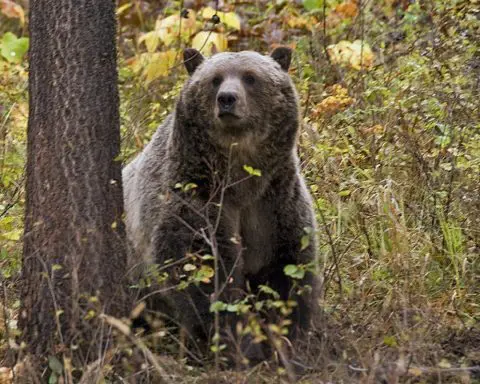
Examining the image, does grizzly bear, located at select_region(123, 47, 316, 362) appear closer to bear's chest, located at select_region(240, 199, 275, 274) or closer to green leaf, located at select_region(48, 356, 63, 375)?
bear's chest, located at select_region(240, 199, 275, 274)

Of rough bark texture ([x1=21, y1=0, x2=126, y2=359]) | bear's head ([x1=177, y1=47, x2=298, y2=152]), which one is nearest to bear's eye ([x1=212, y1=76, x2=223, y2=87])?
bear's head ([x1=177, y1=47, x2=298, y2=152])

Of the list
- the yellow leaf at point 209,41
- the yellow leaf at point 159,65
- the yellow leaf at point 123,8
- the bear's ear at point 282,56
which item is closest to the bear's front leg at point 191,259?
the bear's ear at point 282,56

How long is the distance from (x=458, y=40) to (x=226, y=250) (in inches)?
115

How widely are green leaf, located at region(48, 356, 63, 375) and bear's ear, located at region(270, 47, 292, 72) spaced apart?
7.24 ft

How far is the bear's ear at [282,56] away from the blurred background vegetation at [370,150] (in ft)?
3.09

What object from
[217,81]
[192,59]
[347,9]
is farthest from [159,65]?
[217,81]

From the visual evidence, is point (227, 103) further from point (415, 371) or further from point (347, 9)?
point (347, 9)

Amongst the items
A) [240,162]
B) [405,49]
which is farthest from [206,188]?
[405,49]

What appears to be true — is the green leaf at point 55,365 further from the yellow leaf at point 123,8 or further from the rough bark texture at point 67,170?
the yellow leaf at point 123,8

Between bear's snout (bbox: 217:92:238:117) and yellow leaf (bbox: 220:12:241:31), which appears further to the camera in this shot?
yellow leaf (bbox: 220:12:241:31)

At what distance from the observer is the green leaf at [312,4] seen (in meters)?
9.13

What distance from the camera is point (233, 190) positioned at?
224 inches

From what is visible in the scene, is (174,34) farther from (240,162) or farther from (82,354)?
(82,354)

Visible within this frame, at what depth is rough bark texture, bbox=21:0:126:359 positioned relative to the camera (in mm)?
4879
